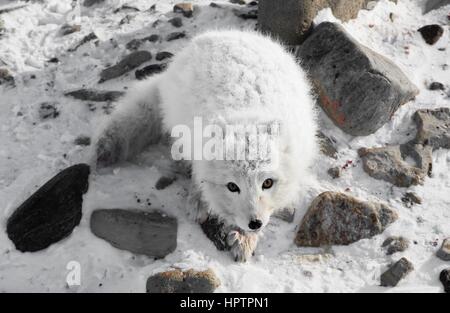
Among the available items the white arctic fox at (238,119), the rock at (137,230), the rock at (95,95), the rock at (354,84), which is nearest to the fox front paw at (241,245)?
the white arctic fox at (238,119)

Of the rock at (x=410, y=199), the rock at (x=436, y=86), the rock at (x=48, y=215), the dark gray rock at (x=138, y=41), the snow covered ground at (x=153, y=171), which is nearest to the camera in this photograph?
the snow covered ground at (x=153, y=171)

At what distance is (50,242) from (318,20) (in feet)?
12.9

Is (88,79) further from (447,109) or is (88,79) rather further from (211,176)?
(447,109)

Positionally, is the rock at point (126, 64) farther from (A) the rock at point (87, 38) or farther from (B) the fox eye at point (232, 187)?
(B) the fox eye at point (232, 187)

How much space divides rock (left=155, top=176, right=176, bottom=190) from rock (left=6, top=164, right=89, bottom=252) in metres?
0.69

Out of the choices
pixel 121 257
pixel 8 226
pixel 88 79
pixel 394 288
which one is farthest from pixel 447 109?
pixel 8 226

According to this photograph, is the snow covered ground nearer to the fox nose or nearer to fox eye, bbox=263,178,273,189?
the fox nose

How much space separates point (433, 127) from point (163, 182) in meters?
2.95

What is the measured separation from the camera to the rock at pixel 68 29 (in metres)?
6.94

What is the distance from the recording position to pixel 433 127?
18.1 ft

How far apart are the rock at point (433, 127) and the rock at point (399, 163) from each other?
92 mm

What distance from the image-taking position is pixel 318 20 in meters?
6.15

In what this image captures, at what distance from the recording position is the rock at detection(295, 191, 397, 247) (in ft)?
15.3

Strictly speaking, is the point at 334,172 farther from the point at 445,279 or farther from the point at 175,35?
the point at 175,35
